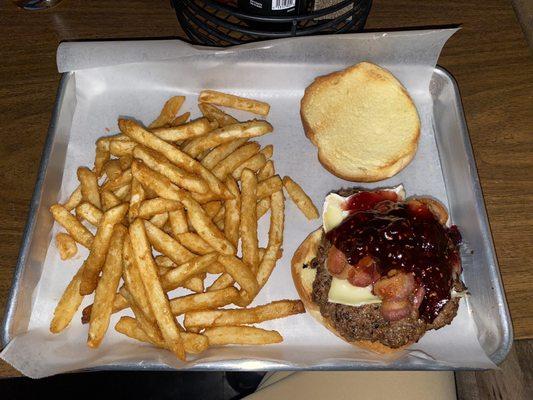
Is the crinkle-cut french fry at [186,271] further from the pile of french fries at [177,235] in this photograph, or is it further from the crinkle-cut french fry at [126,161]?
the crinkle-cut french fry at [126,161]

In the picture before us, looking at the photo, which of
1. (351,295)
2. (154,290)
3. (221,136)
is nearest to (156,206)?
(154,290)

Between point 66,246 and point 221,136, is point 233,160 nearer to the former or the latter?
point 221,136

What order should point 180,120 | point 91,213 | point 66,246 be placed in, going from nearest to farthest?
1. point 91,213
2. point 66,246
3. point 180,120

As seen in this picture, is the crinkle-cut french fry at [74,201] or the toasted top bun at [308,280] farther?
the crinkle-cut french fry at [74,201]

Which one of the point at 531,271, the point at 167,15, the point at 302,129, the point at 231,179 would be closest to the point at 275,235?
the point at 231,179

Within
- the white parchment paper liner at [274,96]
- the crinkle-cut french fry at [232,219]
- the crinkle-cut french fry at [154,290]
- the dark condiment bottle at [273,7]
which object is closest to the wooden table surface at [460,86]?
the white parchment paper liner at [274,96]

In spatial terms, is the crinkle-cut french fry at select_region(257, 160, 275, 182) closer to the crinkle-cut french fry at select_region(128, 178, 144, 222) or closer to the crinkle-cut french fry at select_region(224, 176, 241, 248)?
the crinkle-cut french fry at select_region(224, 176, 241, 248)

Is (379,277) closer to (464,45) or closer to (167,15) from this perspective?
(464,45)

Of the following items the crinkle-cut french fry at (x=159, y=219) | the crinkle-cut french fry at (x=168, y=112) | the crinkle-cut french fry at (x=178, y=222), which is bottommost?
the crinkle-cut french fry at (x=159, y=219)
